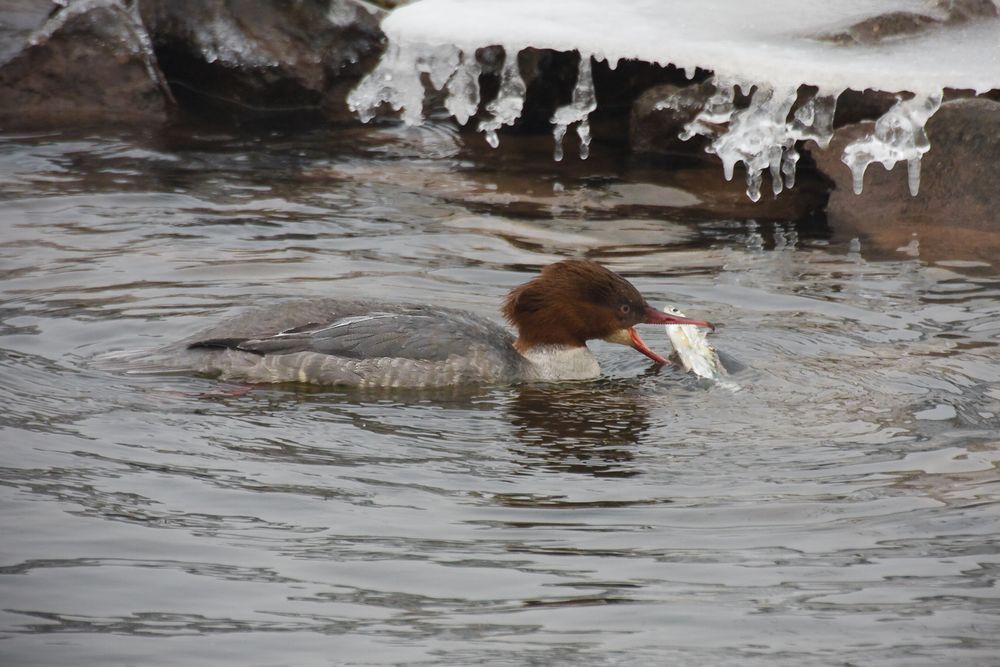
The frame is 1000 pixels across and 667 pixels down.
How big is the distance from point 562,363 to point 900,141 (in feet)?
11.9

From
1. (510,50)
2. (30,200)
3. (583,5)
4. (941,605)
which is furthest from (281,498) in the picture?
(583,5)

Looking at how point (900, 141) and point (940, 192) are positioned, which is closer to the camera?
point (900, 141)

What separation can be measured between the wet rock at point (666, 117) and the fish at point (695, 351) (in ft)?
13.6

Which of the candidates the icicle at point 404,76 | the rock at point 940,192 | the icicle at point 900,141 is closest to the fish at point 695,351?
the rock at point 940,192

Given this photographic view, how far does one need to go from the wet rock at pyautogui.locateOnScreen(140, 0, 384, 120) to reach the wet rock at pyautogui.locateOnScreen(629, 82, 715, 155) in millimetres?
2553

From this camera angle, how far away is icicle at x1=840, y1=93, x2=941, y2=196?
9.92m

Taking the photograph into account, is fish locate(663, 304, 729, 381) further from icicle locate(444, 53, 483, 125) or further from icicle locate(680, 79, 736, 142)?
icicle locate(444, 53, 483, 125)

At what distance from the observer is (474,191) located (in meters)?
11.0

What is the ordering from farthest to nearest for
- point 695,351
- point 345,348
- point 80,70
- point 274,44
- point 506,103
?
point 274,44
point 80,70
point 506,103
point 695,351
point 345,348

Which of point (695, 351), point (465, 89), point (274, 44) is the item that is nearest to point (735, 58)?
point (465, 89)

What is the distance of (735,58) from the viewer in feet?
34.4

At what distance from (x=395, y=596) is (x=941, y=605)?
1.92 metres

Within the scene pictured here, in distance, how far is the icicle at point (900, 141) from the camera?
391 inches

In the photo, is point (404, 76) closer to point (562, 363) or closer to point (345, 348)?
point (562, 363)
